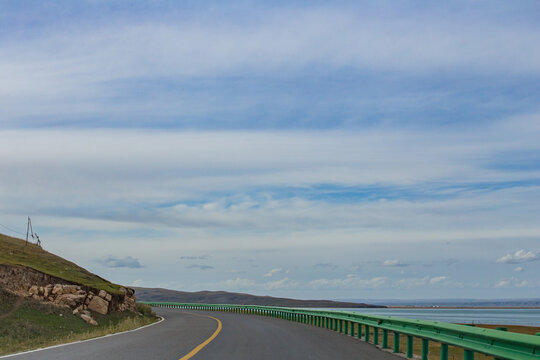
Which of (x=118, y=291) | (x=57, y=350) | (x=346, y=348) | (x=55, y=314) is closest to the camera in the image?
(x=57, y=350)

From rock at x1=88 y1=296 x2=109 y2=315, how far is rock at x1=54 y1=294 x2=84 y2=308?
4.55ft

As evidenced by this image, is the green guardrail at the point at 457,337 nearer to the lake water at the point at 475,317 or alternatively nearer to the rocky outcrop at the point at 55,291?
the rocky outcrop at the point at 55,291

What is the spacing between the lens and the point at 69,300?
132ft

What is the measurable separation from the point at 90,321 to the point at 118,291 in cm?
1009

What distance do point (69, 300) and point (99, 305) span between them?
3.13 meters

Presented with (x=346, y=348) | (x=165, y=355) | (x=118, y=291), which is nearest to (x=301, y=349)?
(x=346, y=348)

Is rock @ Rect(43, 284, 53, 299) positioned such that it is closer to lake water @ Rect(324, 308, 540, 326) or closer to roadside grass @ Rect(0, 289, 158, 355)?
roadside grass @ Rect(0, 289, 158, 355)

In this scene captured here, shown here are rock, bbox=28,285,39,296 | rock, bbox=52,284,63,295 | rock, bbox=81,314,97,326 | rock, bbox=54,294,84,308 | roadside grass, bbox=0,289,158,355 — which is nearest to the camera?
roadside grass, bbox=0,289,158,355

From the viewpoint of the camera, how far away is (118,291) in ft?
160

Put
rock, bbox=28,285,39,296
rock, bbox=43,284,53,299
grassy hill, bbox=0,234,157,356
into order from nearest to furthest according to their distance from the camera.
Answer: grassy hill, bbox=0,234,157,356 < rock, bbox=28,285,39,296 < rock, bbox=43,284,53,299

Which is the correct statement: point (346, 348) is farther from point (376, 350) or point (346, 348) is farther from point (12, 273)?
point (12, 273)

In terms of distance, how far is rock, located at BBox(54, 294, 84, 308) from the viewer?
39.8 meters

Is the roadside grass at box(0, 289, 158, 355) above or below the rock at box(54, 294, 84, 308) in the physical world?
below

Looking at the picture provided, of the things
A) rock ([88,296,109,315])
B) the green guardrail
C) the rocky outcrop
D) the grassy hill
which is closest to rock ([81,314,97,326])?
the rocky outcrop
